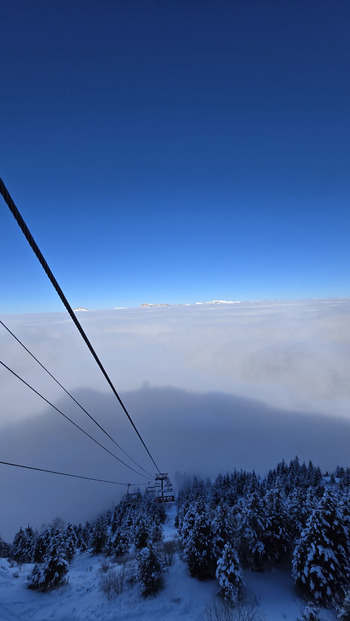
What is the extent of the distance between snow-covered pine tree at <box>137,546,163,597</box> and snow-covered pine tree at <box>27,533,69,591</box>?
1009 centimetres

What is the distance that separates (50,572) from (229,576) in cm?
2183

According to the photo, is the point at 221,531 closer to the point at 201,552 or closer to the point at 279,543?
the point at 201,552

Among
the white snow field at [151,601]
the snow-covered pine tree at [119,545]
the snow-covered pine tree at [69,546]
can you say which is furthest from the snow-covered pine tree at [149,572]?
the snow-covered pine tree at [119,545]

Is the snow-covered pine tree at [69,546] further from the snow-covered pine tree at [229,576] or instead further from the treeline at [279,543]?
the snow-covered pine tree at [229,576]

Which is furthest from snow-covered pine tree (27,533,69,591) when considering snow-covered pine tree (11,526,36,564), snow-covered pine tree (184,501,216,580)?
snow-covered pine tree (11,526,36,564)

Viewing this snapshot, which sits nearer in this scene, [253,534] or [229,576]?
[229,576]

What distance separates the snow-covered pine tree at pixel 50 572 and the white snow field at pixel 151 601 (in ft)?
2.52

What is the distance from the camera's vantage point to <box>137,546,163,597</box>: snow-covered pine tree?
28203 mm

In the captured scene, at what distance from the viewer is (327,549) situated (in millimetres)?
23641

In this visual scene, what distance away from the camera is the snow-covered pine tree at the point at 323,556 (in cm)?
2314

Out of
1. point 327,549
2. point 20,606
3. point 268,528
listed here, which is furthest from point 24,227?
point 268,528

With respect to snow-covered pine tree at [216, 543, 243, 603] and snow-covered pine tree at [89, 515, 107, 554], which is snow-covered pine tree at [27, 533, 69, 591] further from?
snow-covered pine tree at [89, 515, 107, 554]

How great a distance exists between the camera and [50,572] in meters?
29.5

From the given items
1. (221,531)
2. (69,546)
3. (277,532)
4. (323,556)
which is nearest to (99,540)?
(69,546)
